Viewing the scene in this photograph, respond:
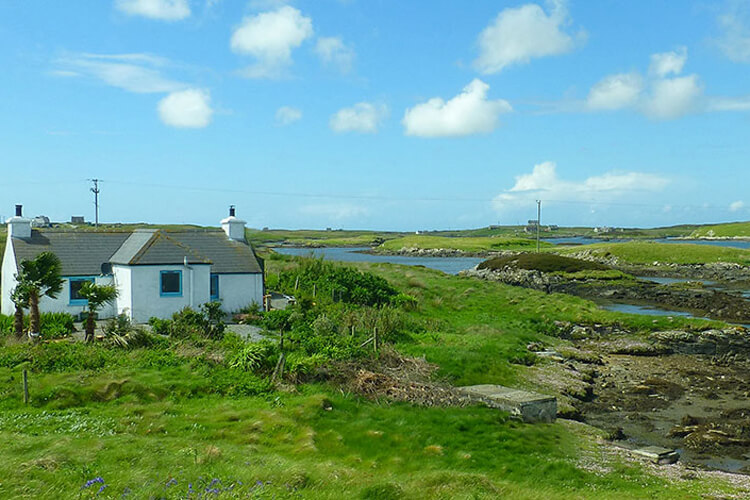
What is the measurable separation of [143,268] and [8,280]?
26.3 feet

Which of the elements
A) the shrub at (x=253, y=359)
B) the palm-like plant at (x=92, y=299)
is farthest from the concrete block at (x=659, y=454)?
the palm-like plant at (x=92, y=299)

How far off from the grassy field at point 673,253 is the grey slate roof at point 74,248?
3631 inches

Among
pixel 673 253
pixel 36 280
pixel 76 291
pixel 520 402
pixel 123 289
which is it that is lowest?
pixel 520 402

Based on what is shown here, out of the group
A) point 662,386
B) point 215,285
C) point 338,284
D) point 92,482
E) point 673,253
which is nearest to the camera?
point 92,482

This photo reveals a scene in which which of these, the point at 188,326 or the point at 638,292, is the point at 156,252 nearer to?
the point at 188,326

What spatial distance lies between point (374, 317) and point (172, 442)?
1821 centimetres

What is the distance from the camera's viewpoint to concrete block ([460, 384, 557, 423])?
2086 centimetres

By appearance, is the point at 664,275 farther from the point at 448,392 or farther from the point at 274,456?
the point at 274,456

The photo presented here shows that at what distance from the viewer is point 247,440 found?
16453 mm

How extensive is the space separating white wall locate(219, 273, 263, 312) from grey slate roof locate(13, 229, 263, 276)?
1.23 feet

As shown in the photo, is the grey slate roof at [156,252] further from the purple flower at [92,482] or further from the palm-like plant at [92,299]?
the purple flower at [92,482]

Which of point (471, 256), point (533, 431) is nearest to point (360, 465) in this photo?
point (533, 431)

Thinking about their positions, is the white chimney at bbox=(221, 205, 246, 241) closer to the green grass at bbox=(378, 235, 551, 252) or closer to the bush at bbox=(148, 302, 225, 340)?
the bush at bbox=(148, 302, 225, 340)

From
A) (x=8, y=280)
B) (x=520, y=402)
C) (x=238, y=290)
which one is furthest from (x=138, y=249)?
(x=520, y=402)
